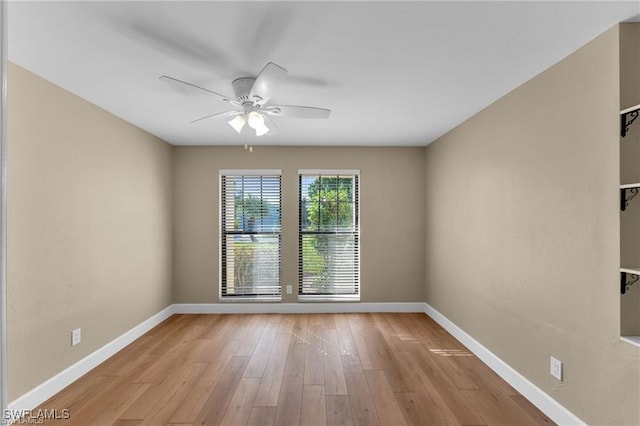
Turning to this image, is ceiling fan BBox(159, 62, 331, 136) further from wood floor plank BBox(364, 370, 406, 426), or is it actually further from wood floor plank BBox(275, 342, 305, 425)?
wood floor plank BBox(364, 370, 406, 426)

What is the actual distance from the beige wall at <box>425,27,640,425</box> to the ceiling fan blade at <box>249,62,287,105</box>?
6.26 feet

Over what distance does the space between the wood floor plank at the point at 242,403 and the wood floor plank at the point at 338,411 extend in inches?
22.9

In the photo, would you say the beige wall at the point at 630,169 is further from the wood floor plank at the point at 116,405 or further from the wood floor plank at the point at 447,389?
the wood floor plank at the point at 116,405

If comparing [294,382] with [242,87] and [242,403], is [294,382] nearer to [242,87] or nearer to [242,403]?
[242,403]

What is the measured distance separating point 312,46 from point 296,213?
9.73 feet

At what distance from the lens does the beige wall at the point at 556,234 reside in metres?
1.89

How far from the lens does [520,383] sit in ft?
8.53

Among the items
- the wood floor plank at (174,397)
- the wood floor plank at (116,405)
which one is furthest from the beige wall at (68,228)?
the wood floor plank at (174,397)

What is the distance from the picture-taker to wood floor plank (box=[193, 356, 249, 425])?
89.9 inches

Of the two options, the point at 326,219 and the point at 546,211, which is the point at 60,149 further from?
the point at 546,211

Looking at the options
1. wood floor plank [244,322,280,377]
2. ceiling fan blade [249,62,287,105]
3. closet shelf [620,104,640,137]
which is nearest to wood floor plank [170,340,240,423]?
wood floor plank [244,322,280,377]

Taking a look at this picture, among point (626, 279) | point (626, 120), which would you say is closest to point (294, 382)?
point (626, 279)

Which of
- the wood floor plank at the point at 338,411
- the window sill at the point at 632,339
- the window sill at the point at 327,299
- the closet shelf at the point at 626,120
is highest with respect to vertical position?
the closet shelf at the point at 626,120

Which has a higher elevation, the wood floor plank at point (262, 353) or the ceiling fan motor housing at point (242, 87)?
the ceiling fan motor housing at point (242, 87)
